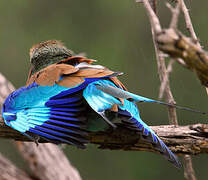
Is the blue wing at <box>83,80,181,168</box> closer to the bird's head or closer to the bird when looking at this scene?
the bird

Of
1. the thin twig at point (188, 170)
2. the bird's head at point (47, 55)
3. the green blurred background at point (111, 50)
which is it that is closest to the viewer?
the thin twig at point (188, 170)

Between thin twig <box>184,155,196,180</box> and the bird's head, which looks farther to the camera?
the bird's head

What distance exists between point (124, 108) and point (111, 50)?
579cm

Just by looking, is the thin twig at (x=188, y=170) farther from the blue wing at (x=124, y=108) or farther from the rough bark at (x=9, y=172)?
the rough bark at (x=9, y=172)

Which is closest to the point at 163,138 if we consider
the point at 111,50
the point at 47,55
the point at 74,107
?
the point at 74,107

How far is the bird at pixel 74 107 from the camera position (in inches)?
115

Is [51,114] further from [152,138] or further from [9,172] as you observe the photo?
[9,172]

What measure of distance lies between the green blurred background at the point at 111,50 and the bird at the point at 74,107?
4.43m

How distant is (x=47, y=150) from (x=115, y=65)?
12.8 ft

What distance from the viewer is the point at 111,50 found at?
8695mm

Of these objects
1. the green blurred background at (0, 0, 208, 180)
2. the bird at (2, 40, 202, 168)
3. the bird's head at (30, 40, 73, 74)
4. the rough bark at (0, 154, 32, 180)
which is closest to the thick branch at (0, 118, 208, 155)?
the bird at (2, 40, 202, 168)

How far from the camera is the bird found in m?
2.93

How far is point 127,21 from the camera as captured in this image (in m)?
8.98

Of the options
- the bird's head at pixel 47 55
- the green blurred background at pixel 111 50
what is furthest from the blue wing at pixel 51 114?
the green blurred background at pixel 111 50
